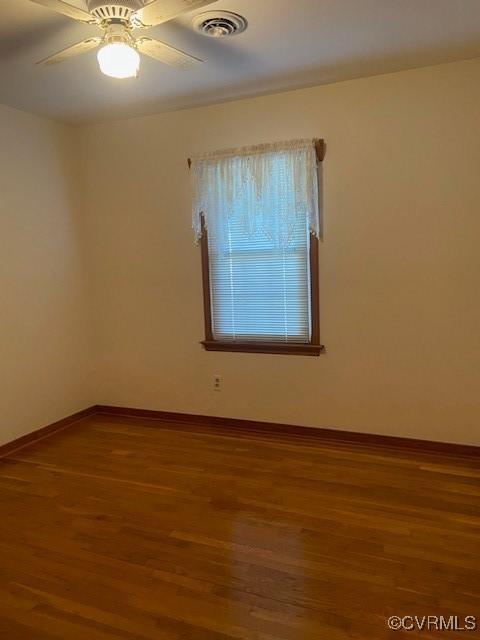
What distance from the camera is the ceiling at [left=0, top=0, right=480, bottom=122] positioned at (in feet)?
7.53

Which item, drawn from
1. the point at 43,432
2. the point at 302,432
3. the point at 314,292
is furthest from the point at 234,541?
the point at 43,432

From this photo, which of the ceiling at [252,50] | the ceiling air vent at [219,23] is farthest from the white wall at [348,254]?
the ceiling air vent at [219,23]

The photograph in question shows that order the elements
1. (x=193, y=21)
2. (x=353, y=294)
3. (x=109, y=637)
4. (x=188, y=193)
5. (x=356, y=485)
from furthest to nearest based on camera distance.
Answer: (x=188, y=193) < (x=353, y=294) < (x=356, y=485) < (x=193, y=21) < (x=109, y=637)

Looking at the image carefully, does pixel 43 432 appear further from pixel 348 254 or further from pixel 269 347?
pixel 348 254

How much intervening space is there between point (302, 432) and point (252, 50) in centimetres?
272

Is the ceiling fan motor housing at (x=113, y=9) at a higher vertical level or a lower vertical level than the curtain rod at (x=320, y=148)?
higher

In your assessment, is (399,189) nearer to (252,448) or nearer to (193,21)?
(193,21)

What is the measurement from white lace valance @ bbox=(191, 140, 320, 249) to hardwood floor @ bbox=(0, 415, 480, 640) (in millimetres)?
1710

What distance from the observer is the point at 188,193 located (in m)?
3.88

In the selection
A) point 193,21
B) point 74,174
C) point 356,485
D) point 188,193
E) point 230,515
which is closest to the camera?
point 193,21

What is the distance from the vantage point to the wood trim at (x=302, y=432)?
3.35 metres

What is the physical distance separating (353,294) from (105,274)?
2275mm

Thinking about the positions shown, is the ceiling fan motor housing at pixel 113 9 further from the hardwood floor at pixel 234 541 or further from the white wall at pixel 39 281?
the hardwood floor at pixel 234 541

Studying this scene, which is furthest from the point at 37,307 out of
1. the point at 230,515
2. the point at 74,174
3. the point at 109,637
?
the point at 109,637
